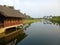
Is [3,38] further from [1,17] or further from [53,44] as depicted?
[53,44]

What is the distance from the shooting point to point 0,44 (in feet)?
68.6

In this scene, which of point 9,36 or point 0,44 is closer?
point 0,44

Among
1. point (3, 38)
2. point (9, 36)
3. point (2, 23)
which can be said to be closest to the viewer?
point (3, 38)

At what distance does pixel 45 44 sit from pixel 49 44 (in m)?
0.57

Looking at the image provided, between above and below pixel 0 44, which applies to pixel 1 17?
above

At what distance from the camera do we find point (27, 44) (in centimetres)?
2172

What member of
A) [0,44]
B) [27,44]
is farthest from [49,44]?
[0,44]

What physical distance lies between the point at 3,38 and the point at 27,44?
4.01 meters

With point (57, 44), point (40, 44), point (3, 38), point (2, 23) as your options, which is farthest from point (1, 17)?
point (57, 44)

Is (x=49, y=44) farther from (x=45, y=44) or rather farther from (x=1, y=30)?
(x=1, y=30)

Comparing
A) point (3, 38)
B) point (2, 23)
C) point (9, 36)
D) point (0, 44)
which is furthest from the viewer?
point (2, 23)

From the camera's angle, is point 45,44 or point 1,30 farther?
point 1,30

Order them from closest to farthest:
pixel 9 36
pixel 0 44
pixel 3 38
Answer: pixel 0 44 → pixel 3 38 → pixel 9 36

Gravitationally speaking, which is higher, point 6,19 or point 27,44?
point 6,19
